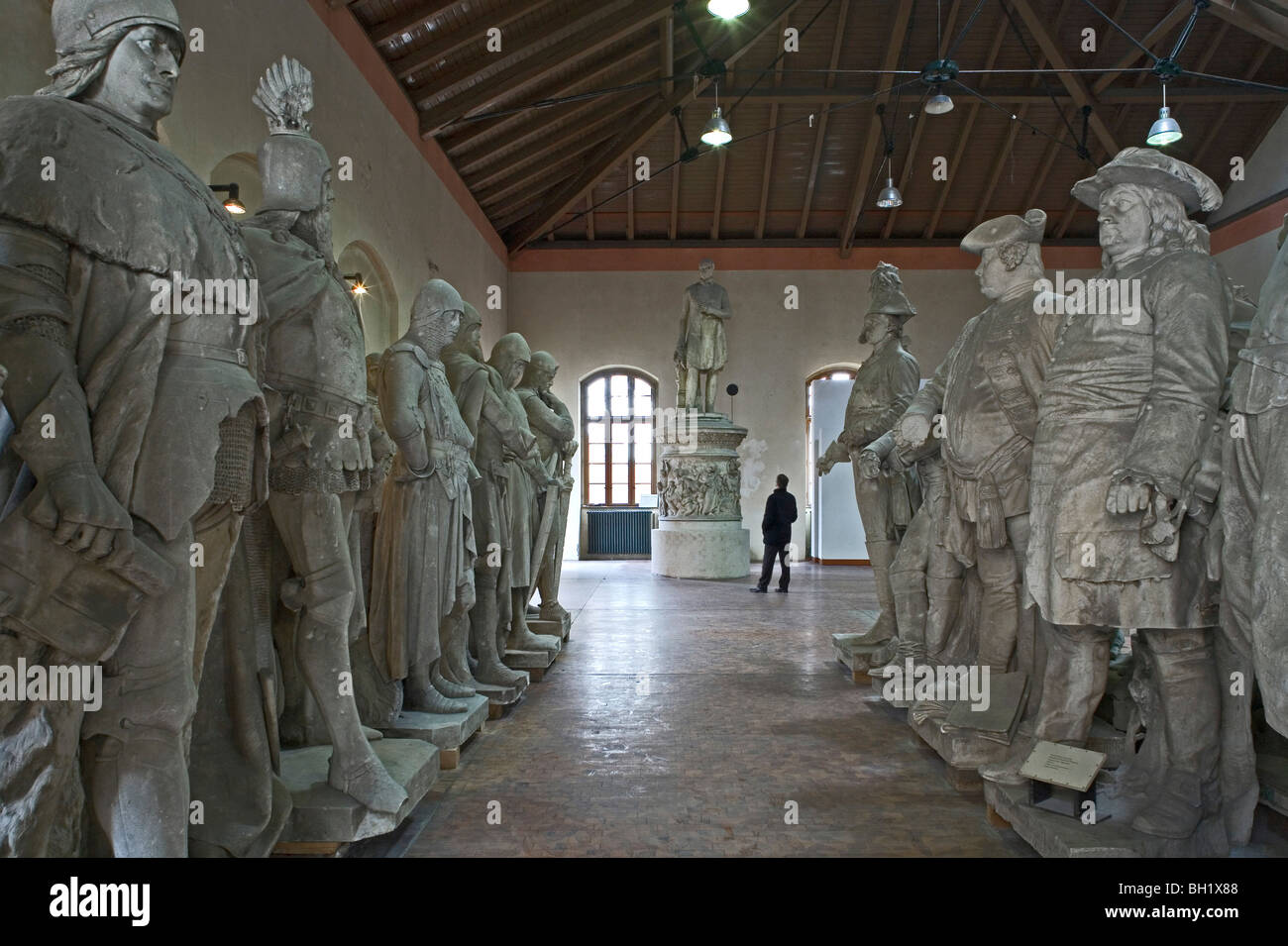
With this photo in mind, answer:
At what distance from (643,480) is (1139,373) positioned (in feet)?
47.1

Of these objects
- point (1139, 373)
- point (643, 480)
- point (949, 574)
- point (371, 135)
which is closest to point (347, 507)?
point (1139, 373)

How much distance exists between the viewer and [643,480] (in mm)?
16906

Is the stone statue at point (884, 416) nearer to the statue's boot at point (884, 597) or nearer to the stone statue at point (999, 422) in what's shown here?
the statue's boot at point (884, 597)

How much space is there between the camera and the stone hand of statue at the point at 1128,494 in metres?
2.41

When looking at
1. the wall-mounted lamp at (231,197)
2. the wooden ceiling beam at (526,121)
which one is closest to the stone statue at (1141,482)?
the wall-mounted lamp at (231,197)

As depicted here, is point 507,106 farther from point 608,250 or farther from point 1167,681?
point 1167,681

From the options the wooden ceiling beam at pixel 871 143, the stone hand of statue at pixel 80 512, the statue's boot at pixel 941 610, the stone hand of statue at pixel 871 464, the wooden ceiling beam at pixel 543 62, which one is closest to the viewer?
the stone hand of statue at pixel 80 512

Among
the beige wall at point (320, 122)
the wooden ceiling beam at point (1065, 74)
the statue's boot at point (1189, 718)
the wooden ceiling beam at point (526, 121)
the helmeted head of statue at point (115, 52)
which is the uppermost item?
the wooden ceiling beam at point (1065, 74)

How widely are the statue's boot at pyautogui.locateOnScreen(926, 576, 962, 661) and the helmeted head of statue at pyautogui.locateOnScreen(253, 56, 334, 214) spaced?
308 centimetres

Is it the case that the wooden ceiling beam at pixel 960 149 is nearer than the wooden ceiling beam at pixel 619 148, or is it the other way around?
the wooden ceiling beam at pixel 619 148

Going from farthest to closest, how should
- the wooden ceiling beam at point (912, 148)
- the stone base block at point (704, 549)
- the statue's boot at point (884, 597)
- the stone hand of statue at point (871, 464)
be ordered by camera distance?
the wooden ceiling beam at point (912, 148) < the stone base block at point (704, 549) < the statue's boot at point (884, 597) < the stone hand of statue at point (871, 464)

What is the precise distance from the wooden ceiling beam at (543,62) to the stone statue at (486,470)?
21.9 ft

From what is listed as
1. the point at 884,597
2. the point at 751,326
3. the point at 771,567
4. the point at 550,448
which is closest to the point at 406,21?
Result: the point at 550,448

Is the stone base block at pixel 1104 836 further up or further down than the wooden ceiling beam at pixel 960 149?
further down
